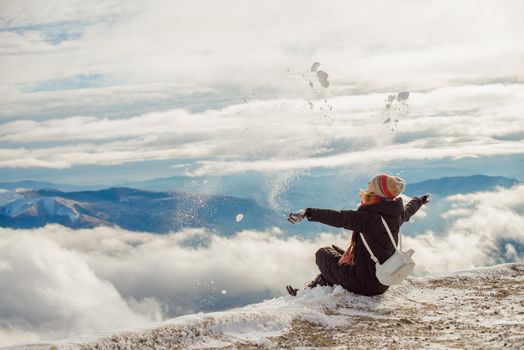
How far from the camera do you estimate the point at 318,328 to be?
1006cm

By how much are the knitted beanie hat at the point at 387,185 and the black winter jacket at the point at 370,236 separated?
0.19 metres

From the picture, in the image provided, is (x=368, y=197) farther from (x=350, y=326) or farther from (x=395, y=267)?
(x=350, y=326)

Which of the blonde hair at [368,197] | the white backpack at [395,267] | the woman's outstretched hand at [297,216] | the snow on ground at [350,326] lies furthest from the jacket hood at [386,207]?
the snow on ground at [350,326]

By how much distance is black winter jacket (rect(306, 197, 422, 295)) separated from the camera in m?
11.2

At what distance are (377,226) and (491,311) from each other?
2.77 metres

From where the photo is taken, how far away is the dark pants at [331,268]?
38.9 feet

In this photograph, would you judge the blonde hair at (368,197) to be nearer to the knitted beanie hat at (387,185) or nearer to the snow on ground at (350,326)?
the knitted beanie hat at (387,185)

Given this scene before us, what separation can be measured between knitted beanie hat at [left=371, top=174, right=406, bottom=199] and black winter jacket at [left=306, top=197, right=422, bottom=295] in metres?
0.19

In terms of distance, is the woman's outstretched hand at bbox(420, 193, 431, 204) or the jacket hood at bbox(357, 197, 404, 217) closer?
the jacket hood at bbox(357, 197, 404, 217)

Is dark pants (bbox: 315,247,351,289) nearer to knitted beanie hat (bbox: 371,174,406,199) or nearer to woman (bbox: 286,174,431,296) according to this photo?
woman (bbox: 286,174,431,296)

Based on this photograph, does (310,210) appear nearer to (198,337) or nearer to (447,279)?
(198,337)

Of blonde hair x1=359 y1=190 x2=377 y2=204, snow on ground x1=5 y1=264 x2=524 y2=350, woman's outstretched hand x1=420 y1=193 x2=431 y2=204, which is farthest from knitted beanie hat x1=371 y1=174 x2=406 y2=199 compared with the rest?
snow on ground x1=5 y1=264 x2=524 y2=350

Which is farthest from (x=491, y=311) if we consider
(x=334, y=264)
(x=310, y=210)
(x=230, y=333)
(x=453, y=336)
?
(x=230, y=333)

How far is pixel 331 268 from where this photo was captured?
483 inches
